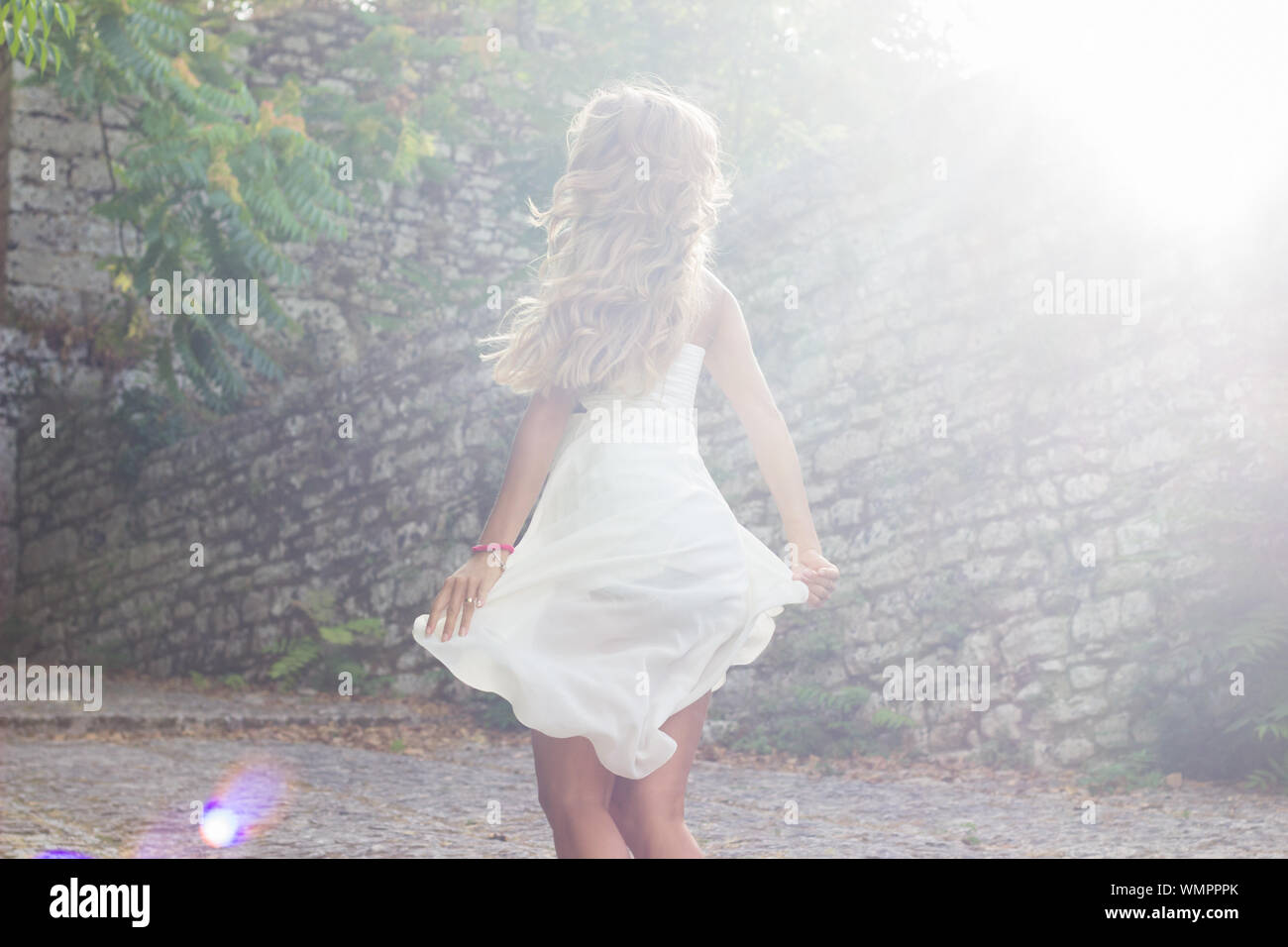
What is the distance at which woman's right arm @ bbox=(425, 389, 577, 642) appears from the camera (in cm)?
223

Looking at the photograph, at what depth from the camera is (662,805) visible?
2191 millimetres

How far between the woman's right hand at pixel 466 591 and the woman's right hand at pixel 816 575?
1.85 feet

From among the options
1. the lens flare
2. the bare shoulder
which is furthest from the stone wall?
the bare shoulder

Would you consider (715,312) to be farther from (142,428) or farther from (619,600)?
(142,428)

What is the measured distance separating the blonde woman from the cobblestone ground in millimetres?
2103

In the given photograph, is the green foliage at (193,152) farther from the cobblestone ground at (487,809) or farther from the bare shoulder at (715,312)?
the bare shoulder at (715,312)

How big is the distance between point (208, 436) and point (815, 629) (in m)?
5.99

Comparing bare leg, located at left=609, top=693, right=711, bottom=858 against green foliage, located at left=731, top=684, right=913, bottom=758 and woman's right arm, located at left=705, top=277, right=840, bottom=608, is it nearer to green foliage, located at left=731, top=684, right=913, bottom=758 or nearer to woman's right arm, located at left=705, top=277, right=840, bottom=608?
woman's right arm, located at left=705, top=277, right=840, bottom=608

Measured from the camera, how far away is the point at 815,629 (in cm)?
694

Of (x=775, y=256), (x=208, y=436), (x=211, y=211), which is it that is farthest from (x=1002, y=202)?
(x=208, y=436)

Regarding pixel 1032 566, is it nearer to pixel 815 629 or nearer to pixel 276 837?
pixel 815 629

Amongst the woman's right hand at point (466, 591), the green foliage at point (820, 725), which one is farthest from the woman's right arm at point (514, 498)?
the green foliage at point (820, 725)

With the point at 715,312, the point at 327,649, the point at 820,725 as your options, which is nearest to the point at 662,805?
the point at 715,312

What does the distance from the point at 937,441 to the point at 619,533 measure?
16.6ft
